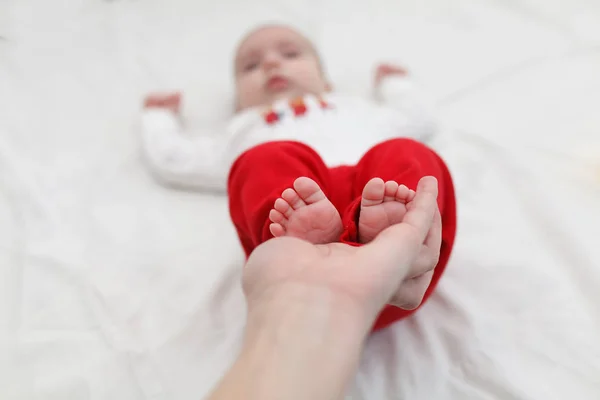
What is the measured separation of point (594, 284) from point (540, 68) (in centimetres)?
59

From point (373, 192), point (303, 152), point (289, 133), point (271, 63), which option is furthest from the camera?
point (271, 63)

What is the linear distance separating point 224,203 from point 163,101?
0.30 meters

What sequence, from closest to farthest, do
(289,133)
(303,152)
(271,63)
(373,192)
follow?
(373,192) → (303,152) → (289,133) → (271,63)

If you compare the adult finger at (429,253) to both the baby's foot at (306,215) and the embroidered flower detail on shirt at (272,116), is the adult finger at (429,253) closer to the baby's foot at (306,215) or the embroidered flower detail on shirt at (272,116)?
the baby's foot at (306,215)

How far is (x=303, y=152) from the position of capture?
0.74 metres

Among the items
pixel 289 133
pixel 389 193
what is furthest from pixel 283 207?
pixel 289 133

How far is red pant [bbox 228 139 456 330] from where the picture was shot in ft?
2.14

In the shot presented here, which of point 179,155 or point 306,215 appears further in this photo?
point 179,155

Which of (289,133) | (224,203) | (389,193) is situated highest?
(389,193)

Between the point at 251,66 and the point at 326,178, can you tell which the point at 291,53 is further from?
the point at 326,178

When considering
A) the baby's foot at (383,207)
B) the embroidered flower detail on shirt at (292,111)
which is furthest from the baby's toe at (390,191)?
the embroidered flower detail on shirt at (292,111)

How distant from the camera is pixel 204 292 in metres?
0.78

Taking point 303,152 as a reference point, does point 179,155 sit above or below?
below

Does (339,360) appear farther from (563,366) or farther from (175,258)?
(175,258)
